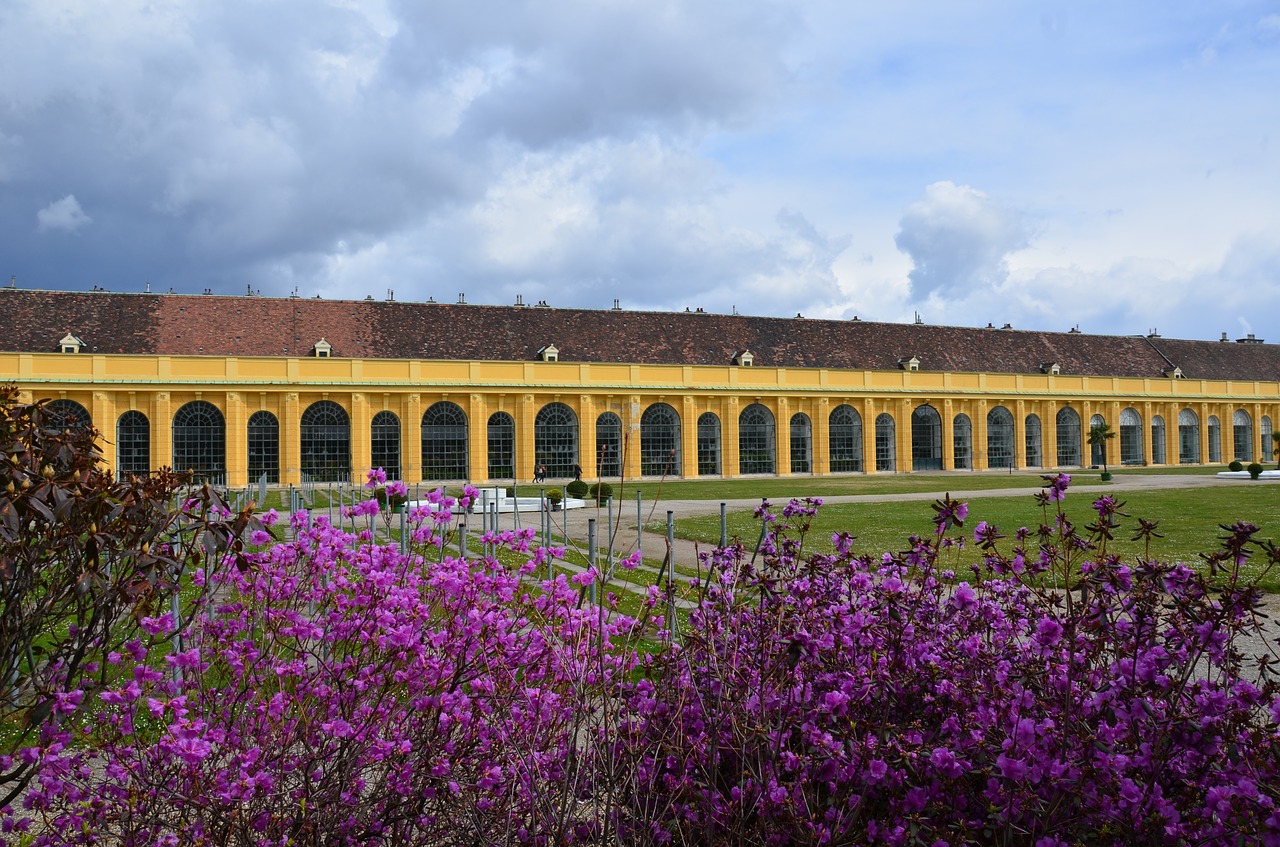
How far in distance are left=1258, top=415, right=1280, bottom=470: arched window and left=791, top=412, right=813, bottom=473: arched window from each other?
3664cm

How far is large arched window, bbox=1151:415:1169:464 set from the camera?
6481 centimetres

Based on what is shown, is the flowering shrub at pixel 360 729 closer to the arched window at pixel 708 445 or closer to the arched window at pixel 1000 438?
the arched window at pixel 708 445

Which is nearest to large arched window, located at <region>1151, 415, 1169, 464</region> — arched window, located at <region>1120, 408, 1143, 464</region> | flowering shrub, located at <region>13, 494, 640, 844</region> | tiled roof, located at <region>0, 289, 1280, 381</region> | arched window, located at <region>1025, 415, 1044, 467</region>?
arched window, located at <region>1120, 408, 1143, 464</region>

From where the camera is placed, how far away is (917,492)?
35594mm

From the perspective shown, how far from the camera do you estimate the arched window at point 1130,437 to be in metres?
63.6

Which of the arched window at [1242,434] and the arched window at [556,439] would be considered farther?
the arched window at [1242,434]

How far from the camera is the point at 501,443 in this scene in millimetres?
49375

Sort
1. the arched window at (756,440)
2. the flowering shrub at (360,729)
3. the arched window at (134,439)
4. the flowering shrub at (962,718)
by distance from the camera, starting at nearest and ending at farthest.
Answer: the flowering shrub at (962,718), the flowering shrub at (360,729), the arched window at (134,439), the arched window at (756,440)

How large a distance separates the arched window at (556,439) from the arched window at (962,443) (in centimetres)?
2462

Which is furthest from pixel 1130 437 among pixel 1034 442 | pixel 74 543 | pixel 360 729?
pixel 74 543

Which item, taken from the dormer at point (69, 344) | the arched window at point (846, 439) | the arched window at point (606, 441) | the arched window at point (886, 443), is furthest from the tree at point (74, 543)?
the arched window at point (886, 443)

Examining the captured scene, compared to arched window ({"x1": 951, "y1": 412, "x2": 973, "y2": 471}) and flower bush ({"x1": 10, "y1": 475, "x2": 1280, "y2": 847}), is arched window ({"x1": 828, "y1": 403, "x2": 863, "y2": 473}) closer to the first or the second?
arched window ({"x1": 951, "y1": 412, "x2": 973, "y2": 471})

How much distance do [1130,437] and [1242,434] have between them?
10660 millimetres

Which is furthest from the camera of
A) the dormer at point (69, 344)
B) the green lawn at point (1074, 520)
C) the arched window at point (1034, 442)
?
the arched window at point (1034, 442)
